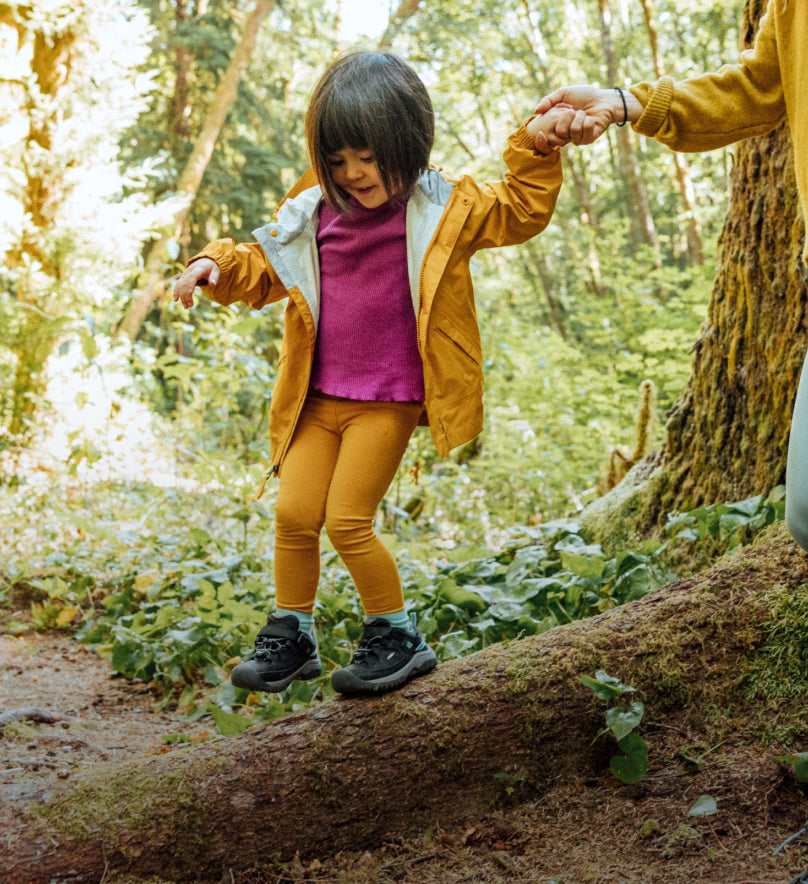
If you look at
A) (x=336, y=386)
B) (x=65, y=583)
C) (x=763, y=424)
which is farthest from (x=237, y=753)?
(x=65, y=583)

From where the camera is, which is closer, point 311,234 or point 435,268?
point 435,268

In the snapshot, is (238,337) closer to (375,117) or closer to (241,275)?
(241,275)

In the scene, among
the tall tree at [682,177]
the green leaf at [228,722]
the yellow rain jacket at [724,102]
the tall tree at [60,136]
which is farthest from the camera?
the tall tree at [682,177]

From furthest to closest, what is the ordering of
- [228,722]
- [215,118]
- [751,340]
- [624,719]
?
1. [215,118]
2. [751,340]
3. [228,722]
4. [624,719]

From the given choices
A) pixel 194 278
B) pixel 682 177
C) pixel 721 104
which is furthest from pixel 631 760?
pixel 682 177

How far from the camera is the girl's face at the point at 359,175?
6.97 ft

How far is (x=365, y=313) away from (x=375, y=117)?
1.84 ft

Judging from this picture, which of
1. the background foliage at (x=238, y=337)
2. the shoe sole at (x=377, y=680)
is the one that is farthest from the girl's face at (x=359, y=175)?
the shoe sole at (x=377, y=680)

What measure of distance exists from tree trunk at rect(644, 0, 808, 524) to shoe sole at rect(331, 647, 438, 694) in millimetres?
1530

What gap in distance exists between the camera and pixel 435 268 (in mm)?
2195

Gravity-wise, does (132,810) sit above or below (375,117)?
below

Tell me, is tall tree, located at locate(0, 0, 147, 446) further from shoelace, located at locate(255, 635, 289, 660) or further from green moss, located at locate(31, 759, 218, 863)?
green moss, located at locate(31, 759, 218, 863)

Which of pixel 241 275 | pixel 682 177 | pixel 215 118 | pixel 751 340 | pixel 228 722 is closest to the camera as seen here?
pixel 241 275

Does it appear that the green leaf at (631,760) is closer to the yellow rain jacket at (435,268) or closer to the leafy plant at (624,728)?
the leafy plant at (624,728)
